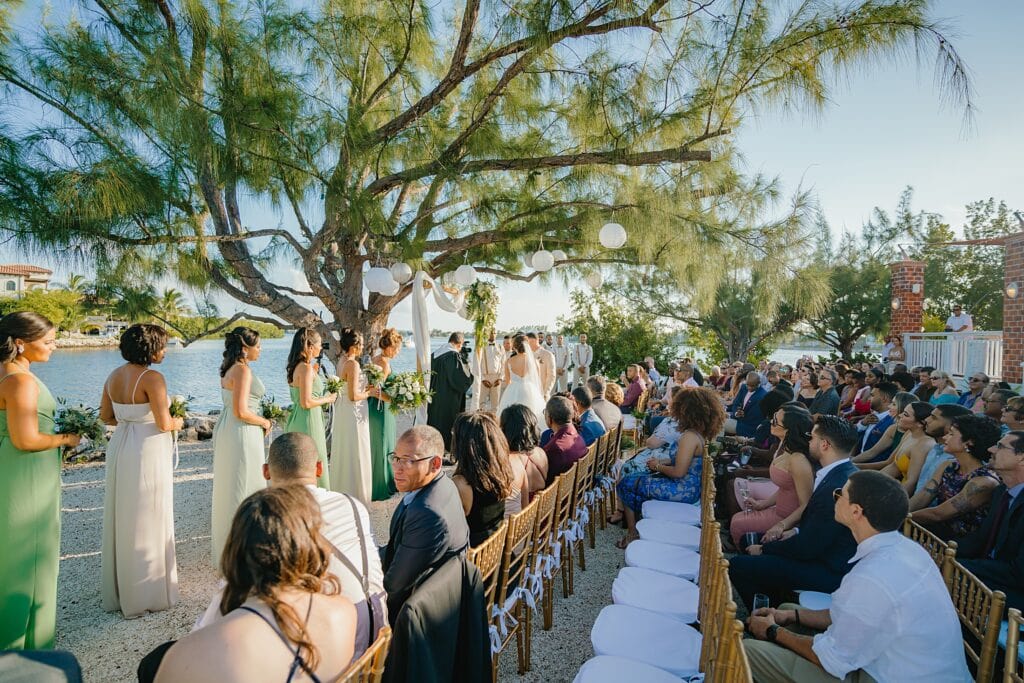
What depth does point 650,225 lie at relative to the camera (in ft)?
18.9

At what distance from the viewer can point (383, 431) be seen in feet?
21.1

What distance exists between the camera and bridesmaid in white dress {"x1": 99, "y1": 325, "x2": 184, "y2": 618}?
353 centimetres

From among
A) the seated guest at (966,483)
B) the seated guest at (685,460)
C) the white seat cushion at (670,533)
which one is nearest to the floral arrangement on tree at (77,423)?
the white seat cushion at (670,533)

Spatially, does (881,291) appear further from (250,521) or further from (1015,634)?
(250,521)

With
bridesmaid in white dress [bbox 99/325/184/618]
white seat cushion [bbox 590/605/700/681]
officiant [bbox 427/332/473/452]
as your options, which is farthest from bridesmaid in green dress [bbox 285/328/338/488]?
white seat cushion [bbox 590/605/700/681]

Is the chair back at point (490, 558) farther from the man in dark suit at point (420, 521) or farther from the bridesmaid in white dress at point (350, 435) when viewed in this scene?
the bridesmaid in white dress at point (350, 435)

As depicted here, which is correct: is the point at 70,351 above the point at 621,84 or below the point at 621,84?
below

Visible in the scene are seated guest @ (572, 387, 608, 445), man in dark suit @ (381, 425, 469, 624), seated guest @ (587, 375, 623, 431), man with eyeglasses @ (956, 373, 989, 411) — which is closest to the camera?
man in dark suit @ (381, 425, 469, 624)

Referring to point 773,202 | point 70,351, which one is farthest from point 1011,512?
point 70,351

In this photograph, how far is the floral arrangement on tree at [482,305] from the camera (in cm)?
805

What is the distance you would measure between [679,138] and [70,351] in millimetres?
69535

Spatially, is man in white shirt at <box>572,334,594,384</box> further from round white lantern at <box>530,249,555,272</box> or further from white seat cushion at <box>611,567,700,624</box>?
white seat cushion at <box>611,567,700,624</box>

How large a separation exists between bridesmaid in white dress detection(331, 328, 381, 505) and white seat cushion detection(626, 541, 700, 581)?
10.6 feet

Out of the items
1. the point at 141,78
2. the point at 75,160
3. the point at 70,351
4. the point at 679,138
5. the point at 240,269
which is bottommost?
the point at 70,351
